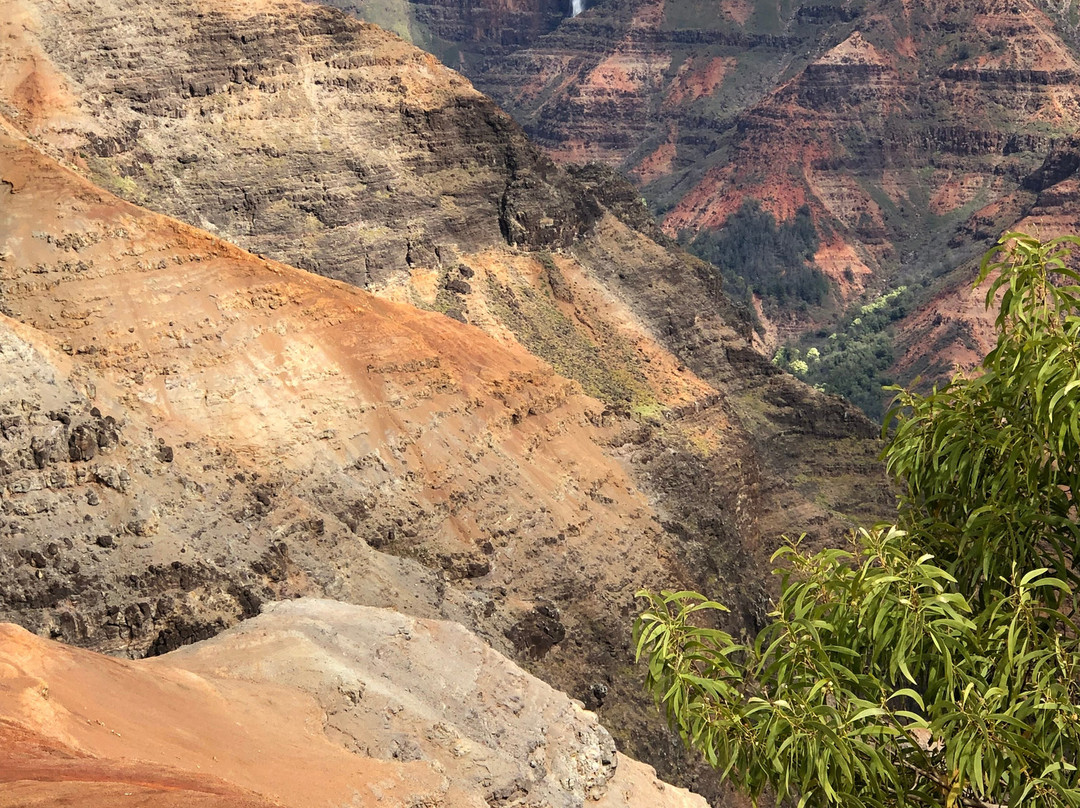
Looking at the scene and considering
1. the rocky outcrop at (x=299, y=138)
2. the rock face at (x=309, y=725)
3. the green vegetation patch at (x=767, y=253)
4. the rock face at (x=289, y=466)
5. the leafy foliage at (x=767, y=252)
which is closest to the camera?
the rock face at (x=309, y=725)

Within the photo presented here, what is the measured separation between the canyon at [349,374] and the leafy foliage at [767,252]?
101115 mm

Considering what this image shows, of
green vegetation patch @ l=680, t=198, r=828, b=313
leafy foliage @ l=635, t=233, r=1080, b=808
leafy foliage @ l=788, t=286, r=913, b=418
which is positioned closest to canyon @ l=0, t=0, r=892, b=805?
leafy foliage @ l=635, t=233, r=1080, b=808

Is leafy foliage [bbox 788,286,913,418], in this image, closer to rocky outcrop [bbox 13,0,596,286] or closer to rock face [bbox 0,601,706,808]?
rocky outcrop [bbox 13,0,596,286]

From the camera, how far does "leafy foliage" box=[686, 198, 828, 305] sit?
184 meters

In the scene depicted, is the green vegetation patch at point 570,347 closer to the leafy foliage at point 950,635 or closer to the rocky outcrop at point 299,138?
the rocky outcrop at point 299,138

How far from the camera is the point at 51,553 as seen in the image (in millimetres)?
37875

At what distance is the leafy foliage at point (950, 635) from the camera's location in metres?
17.0

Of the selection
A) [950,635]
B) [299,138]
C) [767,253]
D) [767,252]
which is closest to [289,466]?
[299,138]

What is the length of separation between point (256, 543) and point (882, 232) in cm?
16625

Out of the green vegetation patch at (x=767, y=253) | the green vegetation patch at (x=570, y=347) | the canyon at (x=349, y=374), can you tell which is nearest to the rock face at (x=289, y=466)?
the canyon at (x=349, y=374)

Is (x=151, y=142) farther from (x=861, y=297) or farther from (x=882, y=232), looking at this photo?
(x=882, y=232)

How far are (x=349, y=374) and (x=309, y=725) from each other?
75.2ft

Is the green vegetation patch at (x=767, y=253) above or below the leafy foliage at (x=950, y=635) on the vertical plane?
below

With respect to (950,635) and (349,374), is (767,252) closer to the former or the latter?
(349,374)
